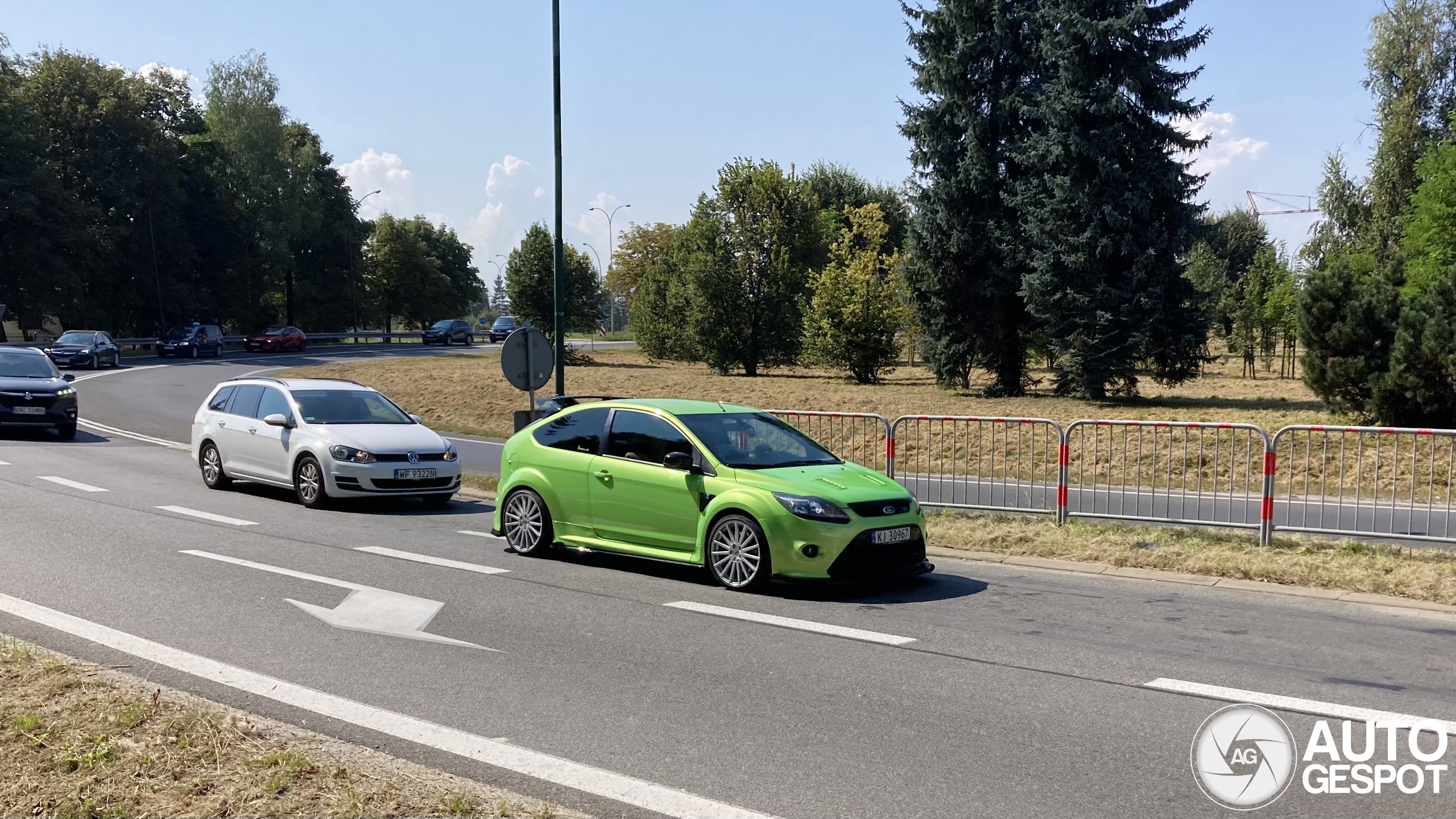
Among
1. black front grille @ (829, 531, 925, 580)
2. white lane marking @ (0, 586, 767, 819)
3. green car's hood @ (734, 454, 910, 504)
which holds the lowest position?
white lane marking @ (0, 586, 767, 819)

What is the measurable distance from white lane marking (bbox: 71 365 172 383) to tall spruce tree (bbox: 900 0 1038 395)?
94.3 ft

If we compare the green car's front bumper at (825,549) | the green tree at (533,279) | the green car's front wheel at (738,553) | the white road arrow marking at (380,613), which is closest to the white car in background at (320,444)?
the white road arrow marking at (380,613)

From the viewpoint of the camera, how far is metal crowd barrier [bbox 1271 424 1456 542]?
1126cm

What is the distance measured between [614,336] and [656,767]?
353 feet

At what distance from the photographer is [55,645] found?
7191 mm

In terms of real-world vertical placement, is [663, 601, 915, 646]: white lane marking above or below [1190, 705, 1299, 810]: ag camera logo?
below

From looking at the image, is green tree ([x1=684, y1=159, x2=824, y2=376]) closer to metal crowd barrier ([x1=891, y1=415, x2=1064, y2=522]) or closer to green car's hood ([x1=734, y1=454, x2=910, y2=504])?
metal crowd barrier ([x1=891, y1=415, x2=1064, y2=522])

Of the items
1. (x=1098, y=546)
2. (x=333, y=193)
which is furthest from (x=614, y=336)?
(x=1098, y=546)

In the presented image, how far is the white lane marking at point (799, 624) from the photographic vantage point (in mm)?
7742

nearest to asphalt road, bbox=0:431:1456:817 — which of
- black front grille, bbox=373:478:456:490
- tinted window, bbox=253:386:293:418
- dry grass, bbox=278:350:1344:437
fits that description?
black front grille, bbox=373:478:456:490

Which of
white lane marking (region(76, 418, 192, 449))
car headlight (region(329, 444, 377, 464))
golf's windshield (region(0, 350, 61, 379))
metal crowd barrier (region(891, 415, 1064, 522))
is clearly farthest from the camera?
golf's windshield (region(0, 350, 61, 379))

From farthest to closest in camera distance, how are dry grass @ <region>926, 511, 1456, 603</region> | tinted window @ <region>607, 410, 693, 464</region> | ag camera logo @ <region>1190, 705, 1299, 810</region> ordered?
tinted window @ <region>607, 410, 693, 464</region> < dry grass @ <region>926, 511, 1456, 603</region> < ag camera logo @ <region>1190, 705, 1299, 810</region>

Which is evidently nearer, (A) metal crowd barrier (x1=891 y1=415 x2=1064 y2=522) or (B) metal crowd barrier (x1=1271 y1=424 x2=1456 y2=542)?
(B) metal crowd barrier (x1=1271 y1=424 x2=1456 y2=542)

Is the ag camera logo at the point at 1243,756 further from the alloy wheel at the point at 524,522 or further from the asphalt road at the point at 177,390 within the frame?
the asphalt road at the point at 177,390
